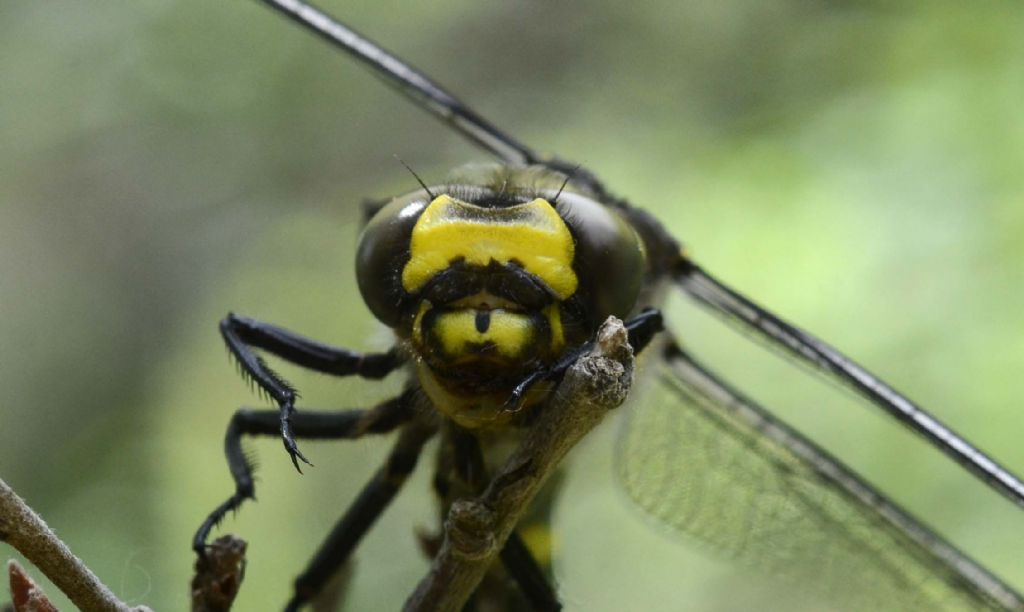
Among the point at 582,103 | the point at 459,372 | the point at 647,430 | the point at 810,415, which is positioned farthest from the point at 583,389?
the point at 582,103

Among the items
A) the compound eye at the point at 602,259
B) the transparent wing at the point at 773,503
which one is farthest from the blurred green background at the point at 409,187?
the compound eye at the point at 602,259

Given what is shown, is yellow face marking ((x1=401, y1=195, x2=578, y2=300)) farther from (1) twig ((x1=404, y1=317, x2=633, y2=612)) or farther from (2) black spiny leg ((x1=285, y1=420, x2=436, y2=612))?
(2) black spiny leg ((x1=285, y1=420, x2=436, y2=612))

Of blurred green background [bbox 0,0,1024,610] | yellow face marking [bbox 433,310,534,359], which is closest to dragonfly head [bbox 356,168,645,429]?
yellow face marking [bbox 433,310,534,359]

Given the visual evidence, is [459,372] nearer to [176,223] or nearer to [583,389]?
[583,389]

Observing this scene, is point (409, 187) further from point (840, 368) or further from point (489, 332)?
point (489, 332)

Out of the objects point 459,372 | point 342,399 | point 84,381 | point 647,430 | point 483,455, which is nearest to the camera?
point 459,372

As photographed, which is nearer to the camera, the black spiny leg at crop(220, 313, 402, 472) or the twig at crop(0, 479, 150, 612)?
the twig at crop(0, 479, 150, 612)
